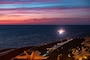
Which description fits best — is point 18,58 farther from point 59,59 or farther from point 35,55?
point 59,59

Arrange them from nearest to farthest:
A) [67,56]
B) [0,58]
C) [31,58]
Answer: [31,58]
[67,56]
[0,58]

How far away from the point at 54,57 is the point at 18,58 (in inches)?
89.7

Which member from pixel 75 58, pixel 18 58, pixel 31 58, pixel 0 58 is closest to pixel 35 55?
pixel 31 58

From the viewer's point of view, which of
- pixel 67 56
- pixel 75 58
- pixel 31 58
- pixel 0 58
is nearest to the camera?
pixel 31 58

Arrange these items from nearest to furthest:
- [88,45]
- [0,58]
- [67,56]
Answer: [67,56] → [0,58] → [88,45]

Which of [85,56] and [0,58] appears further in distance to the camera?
[0,58]

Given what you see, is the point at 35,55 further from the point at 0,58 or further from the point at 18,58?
the point at 0,58

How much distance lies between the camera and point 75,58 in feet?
53.7

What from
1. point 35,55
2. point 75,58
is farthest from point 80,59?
point 35,55

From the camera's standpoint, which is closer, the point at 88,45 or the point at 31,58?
the point at 31,58

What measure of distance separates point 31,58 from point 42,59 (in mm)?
816

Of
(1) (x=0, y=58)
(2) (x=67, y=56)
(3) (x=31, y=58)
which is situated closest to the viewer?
(3) (x=31, y=58)

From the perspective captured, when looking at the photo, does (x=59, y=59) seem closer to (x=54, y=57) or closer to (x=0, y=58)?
(x=54, y=57)

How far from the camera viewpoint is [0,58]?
19.6 m
